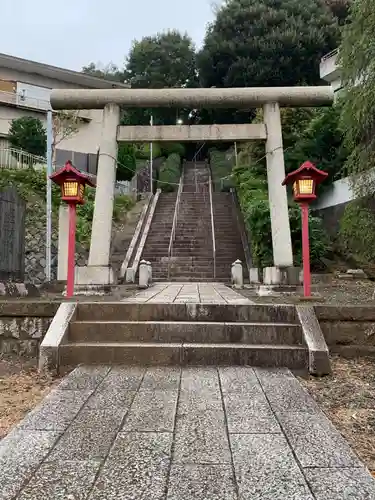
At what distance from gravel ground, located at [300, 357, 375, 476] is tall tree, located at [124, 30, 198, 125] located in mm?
29617

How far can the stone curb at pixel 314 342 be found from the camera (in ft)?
13.1

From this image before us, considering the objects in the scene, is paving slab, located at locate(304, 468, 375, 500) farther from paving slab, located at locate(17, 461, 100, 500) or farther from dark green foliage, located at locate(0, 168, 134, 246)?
dark green foliage, located at locate(0, 168, 134, 246)

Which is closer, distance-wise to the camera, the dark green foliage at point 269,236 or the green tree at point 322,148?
the dark green foliage at point 269,236

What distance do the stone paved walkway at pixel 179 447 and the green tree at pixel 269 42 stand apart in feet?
89.7

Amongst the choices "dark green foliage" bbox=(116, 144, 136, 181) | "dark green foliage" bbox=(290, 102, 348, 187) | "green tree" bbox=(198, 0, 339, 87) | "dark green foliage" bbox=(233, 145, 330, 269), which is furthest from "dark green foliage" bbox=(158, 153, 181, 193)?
"dark green foliage" bbox=(233, 145, 330, 269)

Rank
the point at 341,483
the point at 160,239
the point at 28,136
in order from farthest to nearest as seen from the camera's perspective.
A: 1. the point at 28,136
2. the point at 160,239
3. the point at 341,483

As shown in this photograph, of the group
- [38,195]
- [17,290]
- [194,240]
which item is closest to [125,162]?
[38,195]

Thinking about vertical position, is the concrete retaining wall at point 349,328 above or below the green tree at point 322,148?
below

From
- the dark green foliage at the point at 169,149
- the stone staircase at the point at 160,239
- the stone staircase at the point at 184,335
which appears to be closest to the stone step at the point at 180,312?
the stone staircase at the point at 184,335

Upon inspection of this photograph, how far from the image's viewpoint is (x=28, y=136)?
62.7 feet

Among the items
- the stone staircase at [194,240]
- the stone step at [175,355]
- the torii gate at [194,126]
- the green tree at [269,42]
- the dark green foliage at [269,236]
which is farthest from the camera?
the green tree at [269,42]

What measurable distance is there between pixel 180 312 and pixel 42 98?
20863 mm

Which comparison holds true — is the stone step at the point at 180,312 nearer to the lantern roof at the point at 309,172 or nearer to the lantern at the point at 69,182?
the lantern at the point at 69,182

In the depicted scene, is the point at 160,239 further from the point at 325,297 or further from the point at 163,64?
the point at 163,64
